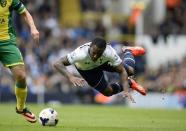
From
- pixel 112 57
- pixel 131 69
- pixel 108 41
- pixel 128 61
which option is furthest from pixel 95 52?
pixel 108 41

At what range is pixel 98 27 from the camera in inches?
1337

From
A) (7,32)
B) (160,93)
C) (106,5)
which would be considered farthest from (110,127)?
(106,5)

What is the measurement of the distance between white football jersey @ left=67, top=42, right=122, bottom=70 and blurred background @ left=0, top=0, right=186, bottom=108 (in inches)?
426

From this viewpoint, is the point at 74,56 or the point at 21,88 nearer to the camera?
the point at 21,88

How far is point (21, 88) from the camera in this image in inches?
621

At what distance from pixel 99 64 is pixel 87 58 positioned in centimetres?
74

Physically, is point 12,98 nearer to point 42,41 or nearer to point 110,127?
point 42,41

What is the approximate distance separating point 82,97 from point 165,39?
192 inches

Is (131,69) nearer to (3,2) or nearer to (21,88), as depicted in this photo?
(21,88)

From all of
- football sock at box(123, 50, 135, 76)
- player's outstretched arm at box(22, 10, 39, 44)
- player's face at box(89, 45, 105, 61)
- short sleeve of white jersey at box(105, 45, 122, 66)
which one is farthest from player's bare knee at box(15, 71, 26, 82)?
football sock at box(123, 50, 135, 76)

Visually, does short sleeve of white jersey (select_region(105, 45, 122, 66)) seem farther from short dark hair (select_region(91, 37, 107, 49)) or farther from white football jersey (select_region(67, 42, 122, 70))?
short dark hair (select_region(91, 37, 107, 49))

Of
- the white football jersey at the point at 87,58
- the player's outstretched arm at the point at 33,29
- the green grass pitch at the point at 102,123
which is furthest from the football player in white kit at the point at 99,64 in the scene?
the player's outstretched arm at the point at 33,29

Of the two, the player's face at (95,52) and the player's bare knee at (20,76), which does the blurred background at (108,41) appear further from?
the player's bare knee at (20,76)

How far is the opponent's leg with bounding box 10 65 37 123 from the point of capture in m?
15.4
